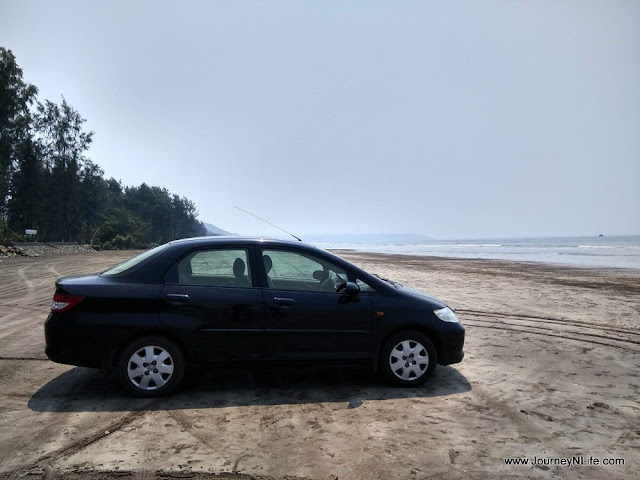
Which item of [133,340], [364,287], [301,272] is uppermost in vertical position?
[301,272]

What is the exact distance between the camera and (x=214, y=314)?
442cm

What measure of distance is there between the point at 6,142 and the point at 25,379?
150ft

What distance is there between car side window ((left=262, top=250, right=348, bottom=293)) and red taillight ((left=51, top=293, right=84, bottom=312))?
6.42ft

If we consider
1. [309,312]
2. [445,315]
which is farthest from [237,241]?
[445,315]

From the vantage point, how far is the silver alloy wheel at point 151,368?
14.2 ft

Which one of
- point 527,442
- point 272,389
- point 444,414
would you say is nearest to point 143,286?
point 272,389

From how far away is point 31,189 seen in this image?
51.0 meters

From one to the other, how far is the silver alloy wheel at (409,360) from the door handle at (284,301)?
1296mm

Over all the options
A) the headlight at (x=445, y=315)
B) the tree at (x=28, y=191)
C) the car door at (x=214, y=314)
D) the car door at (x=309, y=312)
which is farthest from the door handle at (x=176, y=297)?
the tree at (x=28, y=191)

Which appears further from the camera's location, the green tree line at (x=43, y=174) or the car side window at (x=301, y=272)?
the green tree line at (x=43, y=174)

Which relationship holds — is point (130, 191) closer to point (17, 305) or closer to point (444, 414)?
point (17, 305)

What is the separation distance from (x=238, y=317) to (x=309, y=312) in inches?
30.2

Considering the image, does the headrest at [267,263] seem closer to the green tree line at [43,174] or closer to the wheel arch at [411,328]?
the wheel arch at [411,328]

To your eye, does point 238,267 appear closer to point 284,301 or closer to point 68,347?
point 284,301
